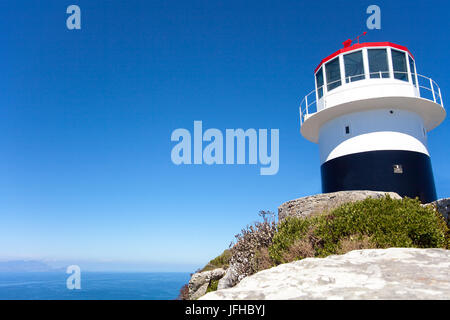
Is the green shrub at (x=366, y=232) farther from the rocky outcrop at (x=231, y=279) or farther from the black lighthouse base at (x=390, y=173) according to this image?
the black lighthouse base at (x=390, y=173)

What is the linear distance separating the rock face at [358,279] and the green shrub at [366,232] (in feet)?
5.61

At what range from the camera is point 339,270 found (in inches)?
140

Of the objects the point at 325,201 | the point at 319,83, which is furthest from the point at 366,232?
the point at 319,83

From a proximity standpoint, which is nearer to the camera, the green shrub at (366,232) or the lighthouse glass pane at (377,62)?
the green shrub at (366,232)

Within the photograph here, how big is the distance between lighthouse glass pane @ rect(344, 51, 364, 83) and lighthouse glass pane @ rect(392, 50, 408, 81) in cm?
150

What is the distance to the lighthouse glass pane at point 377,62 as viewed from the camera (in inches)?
568

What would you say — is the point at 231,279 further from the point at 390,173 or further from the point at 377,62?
the point at 377,62

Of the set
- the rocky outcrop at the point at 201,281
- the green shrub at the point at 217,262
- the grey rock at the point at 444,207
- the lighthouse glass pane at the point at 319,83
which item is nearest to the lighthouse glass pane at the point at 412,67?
the lighthouse glass pane at the point at 319,83

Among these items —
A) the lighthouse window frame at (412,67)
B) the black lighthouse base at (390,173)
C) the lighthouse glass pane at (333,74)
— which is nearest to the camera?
the black lighthouse base at (390,173)

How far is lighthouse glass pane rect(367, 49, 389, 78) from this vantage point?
14430 millimetres

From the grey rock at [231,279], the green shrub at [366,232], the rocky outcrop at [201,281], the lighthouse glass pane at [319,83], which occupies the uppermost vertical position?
the lighthouse glass pane at [319,83]
